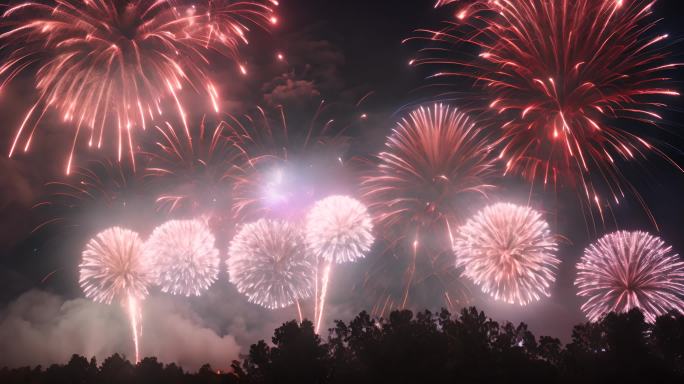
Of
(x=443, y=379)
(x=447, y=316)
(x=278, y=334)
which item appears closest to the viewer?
(x=443, y=379)

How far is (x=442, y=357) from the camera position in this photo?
92.3ft

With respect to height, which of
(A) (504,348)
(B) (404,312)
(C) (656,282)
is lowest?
(A) (504,348)

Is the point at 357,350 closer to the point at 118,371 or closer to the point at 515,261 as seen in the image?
the point at 515,261

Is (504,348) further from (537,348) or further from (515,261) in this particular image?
(515,261)

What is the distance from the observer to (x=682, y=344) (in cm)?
2975

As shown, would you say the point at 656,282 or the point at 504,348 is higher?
the point at 656,282

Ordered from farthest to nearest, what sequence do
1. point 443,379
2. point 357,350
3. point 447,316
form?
point 447,316 → point 357,350 → point 443,379

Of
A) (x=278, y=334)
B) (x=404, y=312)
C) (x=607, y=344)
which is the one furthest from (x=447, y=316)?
(x=278, y=334)

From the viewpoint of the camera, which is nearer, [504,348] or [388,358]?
[388,358]

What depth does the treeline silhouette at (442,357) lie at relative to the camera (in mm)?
27453

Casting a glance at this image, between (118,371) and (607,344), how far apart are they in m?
29.4

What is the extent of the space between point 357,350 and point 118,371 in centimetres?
1482

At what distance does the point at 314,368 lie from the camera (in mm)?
28125

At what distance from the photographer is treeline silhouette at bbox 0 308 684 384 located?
1081 inches
